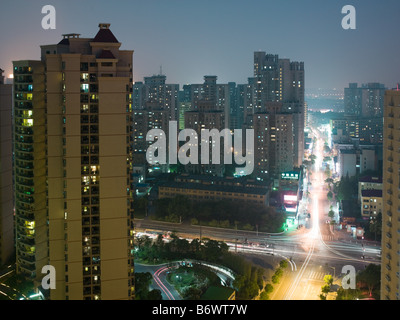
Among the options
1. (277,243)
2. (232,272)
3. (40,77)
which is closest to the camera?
(40,77)

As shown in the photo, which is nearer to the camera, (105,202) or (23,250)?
(105,202)

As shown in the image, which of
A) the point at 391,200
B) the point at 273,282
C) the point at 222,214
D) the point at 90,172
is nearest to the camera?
the point at 391,200

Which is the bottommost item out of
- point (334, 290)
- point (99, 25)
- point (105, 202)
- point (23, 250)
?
point (334, 290)

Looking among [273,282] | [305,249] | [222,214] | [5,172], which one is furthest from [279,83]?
[5,172]

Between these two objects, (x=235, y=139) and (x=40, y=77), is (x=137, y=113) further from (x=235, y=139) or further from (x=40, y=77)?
(x=40, y=77)

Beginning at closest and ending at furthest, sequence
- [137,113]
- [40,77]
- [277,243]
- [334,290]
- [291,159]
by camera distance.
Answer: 1. [40,77]
2. [334,290]
3. [277,243]
4. [291,159]
5. [137,113]

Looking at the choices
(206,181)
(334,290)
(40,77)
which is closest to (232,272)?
(334,290)

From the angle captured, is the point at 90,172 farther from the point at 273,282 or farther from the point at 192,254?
the point at 192,254
